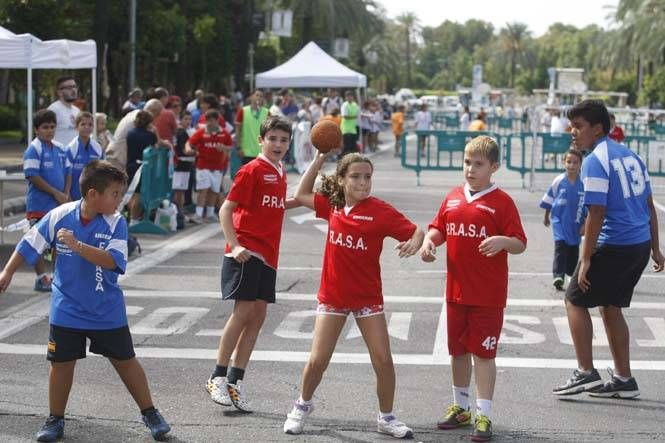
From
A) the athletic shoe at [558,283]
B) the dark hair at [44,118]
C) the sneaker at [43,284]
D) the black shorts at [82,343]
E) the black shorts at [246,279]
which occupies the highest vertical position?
the dark hair at [44,118]

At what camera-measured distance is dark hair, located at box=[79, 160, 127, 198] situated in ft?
21.3

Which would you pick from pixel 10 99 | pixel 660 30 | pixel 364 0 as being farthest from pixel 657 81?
pixel 10 99

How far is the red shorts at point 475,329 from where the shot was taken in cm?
682

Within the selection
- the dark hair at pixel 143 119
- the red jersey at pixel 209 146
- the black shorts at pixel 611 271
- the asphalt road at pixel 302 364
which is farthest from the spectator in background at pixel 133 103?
the black shorts at pixel 611 271

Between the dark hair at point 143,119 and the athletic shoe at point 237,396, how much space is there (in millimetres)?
9445

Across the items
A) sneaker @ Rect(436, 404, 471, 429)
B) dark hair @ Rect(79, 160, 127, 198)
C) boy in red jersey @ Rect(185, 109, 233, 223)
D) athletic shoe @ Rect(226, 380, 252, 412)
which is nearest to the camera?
dark hair @ Rect(79, 160, 127, 198)

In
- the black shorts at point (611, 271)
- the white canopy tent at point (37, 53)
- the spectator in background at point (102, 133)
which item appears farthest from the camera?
the spectator in background at point (102, 133)

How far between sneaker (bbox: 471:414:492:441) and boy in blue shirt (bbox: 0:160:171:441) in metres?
1.61

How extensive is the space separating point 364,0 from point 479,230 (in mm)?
64735

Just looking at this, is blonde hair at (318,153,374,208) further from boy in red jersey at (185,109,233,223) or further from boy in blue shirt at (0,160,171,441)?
boy in red jersey at (185,109,233,223)

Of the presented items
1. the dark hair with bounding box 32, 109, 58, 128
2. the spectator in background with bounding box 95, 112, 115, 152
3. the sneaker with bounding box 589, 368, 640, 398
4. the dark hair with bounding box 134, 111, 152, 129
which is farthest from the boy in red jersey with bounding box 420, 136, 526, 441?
the spectator in background with bounding box 95, 112, 115, 152

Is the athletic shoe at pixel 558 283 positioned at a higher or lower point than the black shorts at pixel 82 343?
lower

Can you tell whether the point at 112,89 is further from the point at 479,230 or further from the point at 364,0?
the point at 479,230

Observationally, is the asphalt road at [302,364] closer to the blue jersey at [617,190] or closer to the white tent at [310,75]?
the blue jersey at [617,190]
